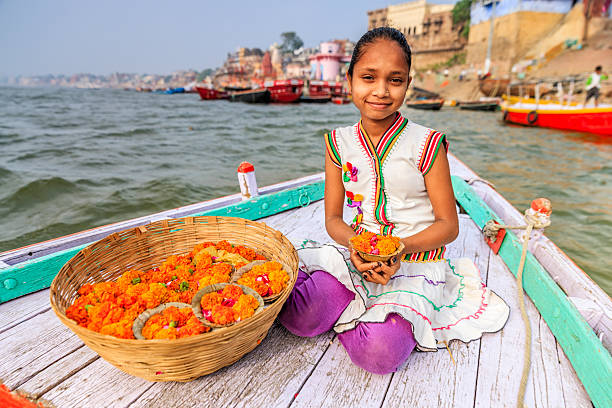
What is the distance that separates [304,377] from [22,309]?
1681 mm

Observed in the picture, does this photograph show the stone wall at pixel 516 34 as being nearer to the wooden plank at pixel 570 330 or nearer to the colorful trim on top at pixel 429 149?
the wooden plank at pixel 570 330

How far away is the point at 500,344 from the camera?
1.53 metres

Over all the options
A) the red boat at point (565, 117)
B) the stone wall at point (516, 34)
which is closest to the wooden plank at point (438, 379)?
the red boat at point (565, 117)

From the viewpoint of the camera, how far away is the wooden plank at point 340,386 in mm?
1261

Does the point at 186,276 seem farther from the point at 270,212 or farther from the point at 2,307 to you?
the point at 270,212

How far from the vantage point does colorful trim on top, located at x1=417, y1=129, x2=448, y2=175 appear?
1.51m

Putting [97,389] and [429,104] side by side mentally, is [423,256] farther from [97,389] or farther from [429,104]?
[429,104]

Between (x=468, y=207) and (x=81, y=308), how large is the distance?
305 cm

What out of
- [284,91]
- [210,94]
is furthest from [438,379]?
[210,94]

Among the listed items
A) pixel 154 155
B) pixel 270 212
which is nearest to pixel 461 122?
pixel 154 155

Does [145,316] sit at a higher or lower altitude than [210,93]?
lower

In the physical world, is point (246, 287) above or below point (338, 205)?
below

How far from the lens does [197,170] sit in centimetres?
844

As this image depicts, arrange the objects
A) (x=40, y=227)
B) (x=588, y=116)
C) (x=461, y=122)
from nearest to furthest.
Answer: (x=40, y=227) → (x=588, y=116) → (x=461, y=122)
